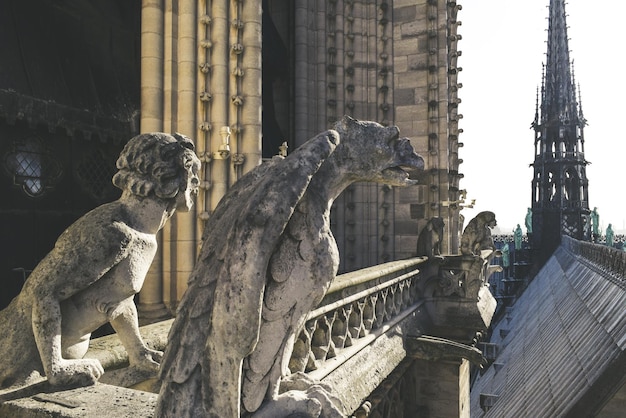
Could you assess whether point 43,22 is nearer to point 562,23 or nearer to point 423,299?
point 423,299

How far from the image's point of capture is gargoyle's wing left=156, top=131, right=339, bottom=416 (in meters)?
1.44

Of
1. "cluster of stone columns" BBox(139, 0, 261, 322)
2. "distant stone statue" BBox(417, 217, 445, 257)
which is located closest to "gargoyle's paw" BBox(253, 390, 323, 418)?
"cluster of stone columns" BBox(139, 0, 261, 322)

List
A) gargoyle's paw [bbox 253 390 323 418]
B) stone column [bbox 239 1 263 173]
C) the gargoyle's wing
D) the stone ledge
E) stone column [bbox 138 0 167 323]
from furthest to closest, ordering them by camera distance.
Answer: stone column [bbox 239 1 263 173], stone column [bbox 138 0 167 323], the stone ledge, gargoyle's paw [bbox 253 390 323 418], the gargoyle's wing

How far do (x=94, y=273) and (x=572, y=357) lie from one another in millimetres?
10302

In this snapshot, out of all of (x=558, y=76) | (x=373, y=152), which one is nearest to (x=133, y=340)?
(x=373, y=152)

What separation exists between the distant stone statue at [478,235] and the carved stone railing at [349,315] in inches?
84.2

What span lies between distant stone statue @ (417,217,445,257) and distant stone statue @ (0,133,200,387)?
235 inches

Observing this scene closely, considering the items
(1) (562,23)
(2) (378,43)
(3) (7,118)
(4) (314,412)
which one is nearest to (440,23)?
(2) (378,43)

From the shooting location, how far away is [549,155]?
42.4 metres

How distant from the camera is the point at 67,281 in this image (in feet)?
6.52

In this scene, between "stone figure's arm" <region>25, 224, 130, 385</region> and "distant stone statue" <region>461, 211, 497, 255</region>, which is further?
"distant stone statue" <region>461, 211, 497, 255</region>

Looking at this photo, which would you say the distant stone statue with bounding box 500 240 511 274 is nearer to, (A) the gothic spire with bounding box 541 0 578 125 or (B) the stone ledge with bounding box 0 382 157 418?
Result: (A) the gothic spire with bounding box 541 0 578 125

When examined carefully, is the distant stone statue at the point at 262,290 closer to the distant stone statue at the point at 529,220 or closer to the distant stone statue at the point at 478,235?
the distant stone statue at the point at 478,235

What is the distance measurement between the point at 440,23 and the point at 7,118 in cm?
733
